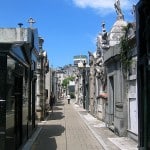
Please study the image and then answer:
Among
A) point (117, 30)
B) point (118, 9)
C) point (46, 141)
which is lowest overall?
point (46, 141)

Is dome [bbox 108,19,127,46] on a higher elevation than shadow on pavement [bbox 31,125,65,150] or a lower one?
higher

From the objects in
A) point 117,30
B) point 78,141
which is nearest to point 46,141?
point 78,141

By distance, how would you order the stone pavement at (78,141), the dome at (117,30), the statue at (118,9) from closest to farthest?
the stone pavement at (78,141), the dome at (117,30), the statue at (118,9)

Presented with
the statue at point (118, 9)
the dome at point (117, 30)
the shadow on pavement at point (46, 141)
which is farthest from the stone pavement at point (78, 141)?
the statue at point (118, 9)

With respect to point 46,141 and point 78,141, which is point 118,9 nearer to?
point 78,141

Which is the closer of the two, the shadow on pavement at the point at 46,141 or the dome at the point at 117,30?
the shadow on pavement at the point at 46,141

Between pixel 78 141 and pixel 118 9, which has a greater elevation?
pixel 118 9

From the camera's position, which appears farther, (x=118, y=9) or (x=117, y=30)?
(x=118, y=9)

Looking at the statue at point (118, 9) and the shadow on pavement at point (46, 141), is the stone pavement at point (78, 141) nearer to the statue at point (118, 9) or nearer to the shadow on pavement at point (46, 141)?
the shadow on pavement at point (46, 141)

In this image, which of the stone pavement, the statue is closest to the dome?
the statue

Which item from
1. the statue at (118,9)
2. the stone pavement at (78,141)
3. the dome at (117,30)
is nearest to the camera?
the stone pavement at (78,141)

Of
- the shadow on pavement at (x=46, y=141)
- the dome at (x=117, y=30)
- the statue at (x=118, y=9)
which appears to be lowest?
the shadow on pavement at (x=46, y=141)

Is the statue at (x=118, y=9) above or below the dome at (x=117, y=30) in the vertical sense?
above

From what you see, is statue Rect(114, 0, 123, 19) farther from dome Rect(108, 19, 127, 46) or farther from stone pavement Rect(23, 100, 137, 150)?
stone pavement Rect(23, 100, 137, 150)
